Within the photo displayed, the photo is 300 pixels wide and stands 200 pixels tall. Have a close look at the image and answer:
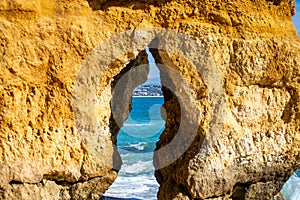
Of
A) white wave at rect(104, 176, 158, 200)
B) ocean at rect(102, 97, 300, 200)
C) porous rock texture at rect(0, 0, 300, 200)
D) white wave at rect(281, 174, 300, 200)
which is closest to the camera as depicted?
porous rock texture at rect(0, 0, 300, 200)

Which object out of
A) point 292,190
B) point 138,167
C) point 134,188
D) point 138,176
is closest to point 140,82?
point 134,188

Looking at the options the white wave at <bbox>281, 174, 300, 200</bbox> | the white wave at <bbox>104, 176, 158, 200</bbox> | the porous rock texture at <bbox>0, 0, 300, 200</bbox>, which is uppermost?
the porous rock texture at <bbox>0, 0, 300, 200</bbox>

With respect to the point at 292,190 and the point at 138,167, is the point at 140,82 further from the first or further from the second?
the point at 138,167

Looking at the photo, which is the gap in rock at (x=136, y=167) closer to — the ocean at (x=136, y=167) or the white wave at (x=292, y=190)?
the ocean at (x=136, y=167)

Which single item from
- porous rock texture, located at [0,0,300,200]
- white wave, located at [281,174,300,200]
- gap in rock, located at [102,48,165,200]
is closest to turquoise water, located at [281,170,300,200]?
white wave, located at [281,174,300,200]

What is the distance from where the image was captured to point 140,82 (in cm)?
603

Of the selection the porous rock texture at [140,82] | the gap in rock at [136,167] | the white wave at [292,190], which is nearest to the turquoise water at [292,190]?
the white wave at [292,190]

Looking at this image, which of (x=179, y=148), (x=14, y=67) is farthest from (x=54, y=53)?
(x=179, y=148)

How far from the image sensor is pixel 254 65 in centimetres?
525

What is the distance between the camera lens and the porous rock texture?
14.4 ft

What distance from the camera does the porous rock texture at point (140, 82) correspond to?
439 cm

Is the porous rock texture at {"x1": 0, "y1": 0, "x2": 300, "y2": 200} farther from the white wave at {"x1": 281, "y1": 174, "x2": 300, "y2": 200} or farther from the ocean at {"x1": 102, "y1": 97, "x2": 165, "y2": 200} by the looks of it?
the white wave at {"x1": 281, "y1": 174, "x2": 300, "y2": 200}

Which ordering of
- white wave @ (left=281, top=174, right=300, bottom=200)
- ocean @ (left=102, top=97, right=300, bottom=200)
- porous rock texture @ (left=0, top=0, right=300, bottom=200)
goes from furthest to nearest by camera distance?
white wave @ (left=281, top=174, right=300, bottom=200) < ocean @ (left=102, top=97, right=300, bottom=200) < porous rock texture @ (left=0, top=0, right=300, bottom=200)

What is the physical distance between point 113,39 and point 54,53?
67 cm
